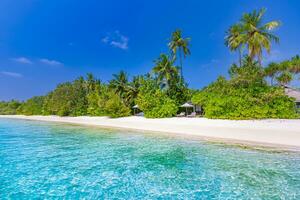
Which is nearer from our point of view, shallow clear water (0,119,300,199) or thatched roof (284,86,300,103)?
shallow clear water (0,119,300,199)

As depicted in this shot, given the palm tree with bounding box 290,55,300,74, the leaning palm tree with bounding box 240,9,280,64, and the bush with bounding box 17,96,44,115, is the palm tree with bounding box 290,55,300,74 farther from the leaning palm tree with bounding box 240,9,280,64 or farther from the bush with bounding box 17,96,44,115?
the bush with bounding box 17,96,44,115

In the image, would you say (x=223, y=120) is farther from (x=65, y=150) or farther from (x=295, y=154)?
(x=65, y=150)

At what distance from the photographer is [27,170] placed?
7879 mm

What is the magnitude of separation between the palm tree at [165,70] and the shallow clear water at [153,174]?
20941 millimetres

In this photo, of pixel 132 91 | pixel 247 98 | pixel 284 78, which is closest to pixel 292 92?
pixel 284 78

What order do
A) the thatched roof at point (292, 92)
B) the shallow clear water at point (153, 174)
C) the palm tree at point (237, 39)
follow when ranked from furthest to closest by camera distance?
the palm tree at point (237, 39), the thatched roof at point (292, 92), the shallow clear water at point (153, 174)

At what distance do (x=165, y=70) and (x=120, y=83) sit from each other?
9.34 meters

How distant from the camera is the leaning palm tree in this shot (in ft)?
78.7

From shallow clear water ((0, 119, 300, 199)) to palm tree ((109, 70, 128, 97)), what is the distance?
26584mm

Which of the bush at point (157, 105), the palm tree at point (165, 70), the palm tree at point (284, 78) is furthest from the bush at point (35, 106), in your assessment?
the palm tree at point (284, 78)

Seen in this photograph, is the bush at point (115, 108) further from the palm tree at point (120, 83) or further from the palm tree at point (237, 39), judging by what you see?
the palm tree at point (237, 39)

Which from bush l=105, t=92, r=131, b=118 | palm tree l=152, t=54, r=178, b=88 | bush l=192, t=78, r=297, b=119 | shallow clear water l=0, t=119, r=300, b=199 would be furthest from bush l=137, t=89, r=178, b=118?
shallow clear water l=0, t=119, r=300, b=199

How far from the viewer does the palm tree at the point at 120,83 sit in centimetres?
3734

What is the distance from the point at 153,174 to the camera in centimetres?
723
